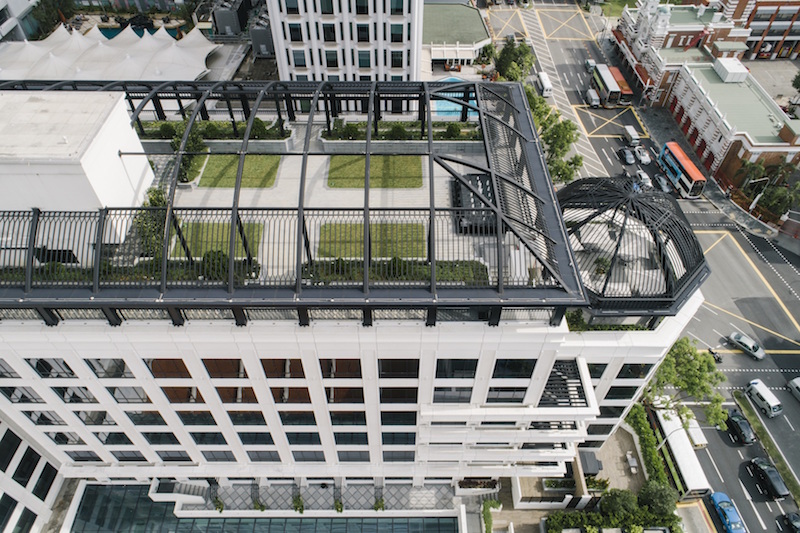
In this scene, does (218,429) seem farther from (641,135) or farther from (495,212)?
(641,135)

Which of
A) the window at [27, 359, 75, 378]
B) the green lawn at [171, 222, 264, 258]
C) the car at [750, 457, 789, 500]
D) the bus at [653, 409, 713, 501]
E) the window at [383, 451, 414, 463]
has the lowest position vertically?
the car at [750, 457, 789, 500]

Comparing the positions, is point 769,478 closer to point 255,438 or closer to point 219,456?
point 255,438

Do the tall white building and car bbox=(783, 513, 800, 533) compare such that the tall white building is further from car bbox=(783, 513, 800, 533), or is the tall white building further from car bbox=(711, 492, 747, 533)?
car bbox=(783, 513, 800, 533)

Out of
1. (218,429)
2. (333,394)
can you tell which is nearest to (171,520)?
(218,429)

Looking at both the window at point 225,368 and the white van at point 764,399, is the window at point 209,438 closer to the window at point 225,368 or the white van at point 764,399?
the window at point 225,368

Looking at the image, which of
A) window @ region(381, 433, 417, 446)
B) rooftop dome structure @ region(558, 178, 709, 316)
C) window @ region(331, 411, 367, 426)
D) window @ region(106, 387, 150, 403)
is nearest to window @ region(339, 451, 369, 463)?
window @ region(381, 433, 417, 446)

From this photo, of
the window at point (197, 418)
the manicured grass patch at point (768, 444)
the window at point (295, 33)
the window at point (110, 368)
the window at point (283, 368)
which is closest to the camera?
the window at point (283, 368)

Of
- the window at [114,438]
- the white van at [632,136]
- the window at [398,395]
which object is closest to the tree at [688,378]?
the window at [398,395]
